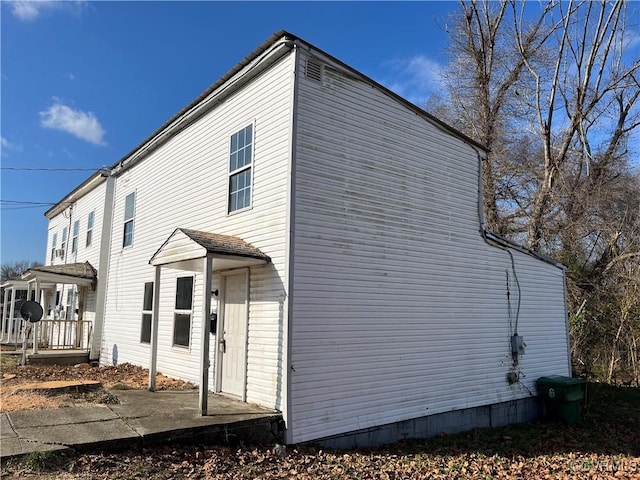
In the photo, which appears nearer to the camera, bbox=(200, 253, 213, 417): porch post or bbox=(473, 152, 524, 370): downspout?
bbox=(200, 253, 213, 417): porch post

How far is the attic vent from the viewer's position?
7.75 meters

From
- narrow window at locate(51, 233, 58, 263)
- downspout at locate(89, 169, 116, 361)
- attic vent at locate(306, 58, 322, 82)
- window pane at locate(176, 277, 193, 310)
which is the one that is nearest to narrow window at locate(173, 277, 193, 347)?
window pane at locate(176, 277, 193, 310)

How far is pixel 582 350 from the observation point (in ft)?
52.0

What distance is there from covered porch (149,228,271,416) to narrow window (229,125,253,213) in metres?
0.81

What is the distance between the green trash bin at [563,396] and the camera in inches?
420

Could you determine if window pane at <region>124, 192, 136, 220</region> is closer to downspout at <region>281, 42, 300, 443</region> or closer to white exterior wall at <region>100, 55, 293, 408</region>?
white exterior wall at <region>100, 55, 293, 408</region>

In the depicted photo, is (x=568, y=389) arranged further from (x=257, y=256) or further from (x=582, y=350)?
(x=257, y=256)

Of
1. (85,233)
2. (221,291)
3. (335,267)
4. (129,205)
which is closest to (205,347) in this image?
(221,291)

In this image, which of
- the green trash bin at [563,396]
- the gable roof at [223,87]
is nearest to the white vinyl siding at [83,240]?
the gable roof at [223,87]

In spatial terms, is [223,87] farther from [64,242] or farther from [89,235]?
[64,242]

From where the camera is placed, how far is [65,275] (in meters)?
14.7

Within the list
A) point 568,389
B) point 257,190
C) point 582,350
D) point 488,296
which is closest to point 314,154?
point 257,190

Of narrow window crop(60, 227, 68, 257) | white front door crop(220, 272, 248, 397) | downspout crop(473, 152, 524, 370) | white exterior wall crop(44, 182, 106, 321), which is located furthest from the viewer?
narrow window crop(60, 227, 68, 257)

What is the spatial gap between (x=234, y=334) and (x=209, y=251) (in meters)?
1.95
